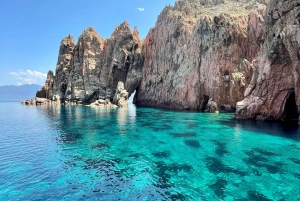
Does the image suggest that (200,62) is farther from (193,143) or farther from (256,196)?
(256,196)

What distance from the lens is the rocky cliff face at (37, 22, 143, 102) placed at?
321ft

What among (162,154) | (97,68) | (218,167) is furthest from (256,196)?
(97,68)

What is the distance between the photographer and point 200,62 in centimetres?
7012

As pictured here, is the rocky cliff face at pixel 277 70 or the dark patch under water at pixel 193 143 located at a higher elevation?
the rocky cliff face at pixel 277 70

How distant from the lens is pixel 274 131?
1375 inches

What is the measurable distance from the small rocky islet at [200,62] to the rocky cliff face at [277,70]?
0.17 m

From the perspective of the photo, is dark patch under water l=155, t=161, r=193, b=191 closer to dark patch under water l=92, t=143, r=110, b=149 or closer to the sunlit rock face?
dark patch under water l=92, t=143, r=110, b=149

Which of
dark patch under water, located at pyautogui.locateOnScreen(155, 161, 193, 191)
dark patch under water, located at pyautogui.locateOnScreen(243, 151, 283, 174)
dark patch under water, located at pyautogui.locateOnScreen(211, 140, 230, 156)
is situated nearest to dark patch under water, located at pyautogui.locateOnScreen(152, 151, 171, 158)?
dark patch under water, located at pyautogui.locateOnScreen(155, 161, 193, 191)

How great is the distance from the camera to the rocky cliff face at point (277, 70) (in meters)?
36.8

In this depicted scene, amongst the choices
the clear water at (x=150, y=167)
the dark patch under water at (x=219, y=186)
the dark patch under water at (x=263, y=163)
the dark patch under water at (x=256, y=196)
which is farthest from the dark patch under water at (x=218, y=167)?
the dark patch under water at (x=256, y=196)

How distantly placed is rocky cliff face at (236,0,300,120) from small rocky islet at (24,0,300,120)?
0.17 metres

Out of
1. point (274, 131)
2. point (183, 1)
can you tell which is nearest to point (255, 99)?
point (274, 131)

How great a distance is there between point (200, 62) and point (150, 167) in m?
56.6

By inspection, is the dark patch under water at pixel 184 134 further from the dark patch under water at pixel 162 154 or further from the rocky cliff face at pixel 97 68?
the rocky cliff face at pixel 97 68
